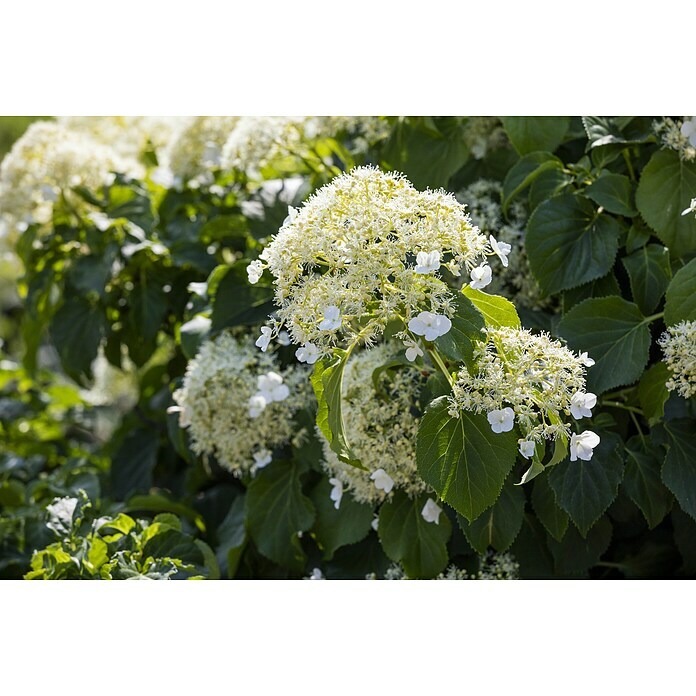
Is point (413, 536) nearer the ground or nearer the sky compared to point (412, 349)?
nearer the ground

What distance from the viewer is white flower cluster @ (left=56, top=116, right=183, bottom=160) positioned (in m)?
2.27

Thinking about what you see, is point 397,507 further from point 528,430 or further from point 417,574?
point 528,430

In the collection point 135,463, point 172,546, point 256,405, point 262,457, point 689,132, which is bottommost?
point 135,463

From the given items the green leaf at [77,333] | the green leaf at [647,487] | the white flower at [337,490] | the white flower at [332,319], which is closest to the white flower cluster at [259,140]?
the green leaf at [77,333]

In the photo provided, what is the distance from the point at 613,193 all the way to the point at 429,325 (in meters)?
0.58

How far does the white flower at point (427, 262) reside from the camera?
958mm

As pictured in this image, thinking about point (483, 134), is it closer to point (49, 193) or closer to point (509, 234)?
point (509, 234)

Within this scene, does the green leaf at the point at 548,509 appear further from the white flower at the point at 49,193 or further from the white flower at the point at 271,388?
the white flower at the point at 49,193

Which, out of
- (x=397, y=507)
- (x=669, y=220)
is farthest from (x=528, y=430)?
(x=669, y=220)

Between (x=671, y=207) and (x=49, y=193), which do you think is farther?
(x=49, y=193)

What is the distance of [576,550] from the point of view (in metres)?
1.38

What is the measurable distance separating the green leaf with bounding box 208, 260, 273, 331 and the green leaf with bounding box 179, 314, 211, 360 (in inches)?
2.3

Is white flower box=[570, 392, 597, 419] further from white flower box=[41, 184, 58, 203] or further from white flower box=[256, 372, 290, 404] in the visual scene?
white flower box=[41, 184, 58, 203]

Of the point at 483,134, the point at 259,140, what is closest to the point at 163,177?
the point at 259,140
